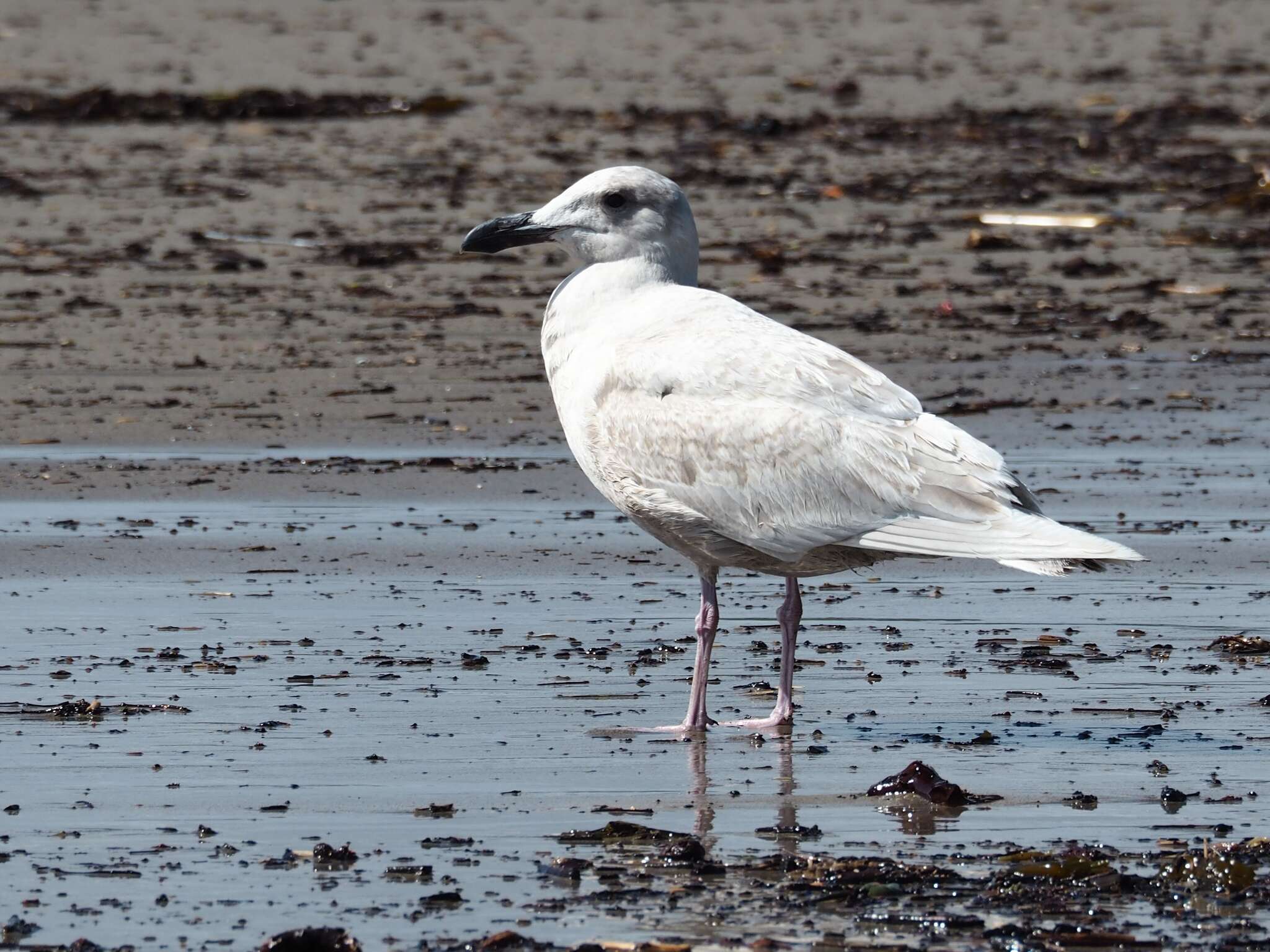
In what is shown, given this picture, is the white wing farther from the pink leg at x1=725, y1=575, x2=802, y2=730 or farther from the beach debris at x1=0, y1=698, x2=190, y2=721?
the beach debris at x1=0, y1=698, x2=190, y2=721

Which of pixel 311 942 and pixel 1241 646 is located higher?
pixel 1241 646

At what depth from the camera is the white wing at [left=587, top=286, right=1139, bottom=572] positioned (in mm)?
6164

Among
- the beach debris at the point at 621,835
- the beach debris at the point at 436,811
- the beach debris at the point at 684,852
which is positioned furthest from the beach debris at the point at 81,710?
the beach debris at the point at 684,852

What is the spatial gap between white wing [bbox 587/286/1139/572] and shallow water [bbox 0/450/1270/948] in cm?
58

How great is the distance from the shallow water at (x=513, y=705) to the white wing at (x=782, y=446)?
0.58 m

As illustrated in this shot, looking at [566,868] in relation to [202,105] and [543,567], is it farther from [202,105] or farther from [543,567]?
[202,105]

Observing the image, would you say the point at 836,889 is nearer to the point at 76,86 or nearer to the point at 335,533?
the point at 335,533

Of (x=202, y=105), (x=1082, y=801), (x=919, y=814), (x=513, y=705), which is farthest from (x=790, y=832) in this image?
(x=202, y=105)

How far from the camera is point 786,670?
6434mm

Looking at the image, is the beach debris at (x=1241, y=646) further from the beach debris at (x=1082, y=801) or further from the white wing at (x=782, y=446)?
the beach debris at (x=1082, y=801)

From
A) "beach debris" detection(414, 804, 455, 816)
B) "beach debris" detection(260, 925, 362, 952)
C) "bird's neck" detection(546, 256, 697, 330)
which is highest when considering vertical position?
"bird's neck" detection(546, 256, 697, 330)

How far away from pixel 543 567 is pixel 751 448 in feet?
6.69

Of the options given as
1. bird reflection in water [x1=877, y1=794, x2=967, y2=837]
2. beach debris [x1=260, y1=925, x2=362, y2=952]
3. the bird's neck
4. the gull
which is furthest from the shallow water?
the bird's neck

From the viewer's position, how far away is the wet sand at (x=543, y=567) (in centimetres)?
502
